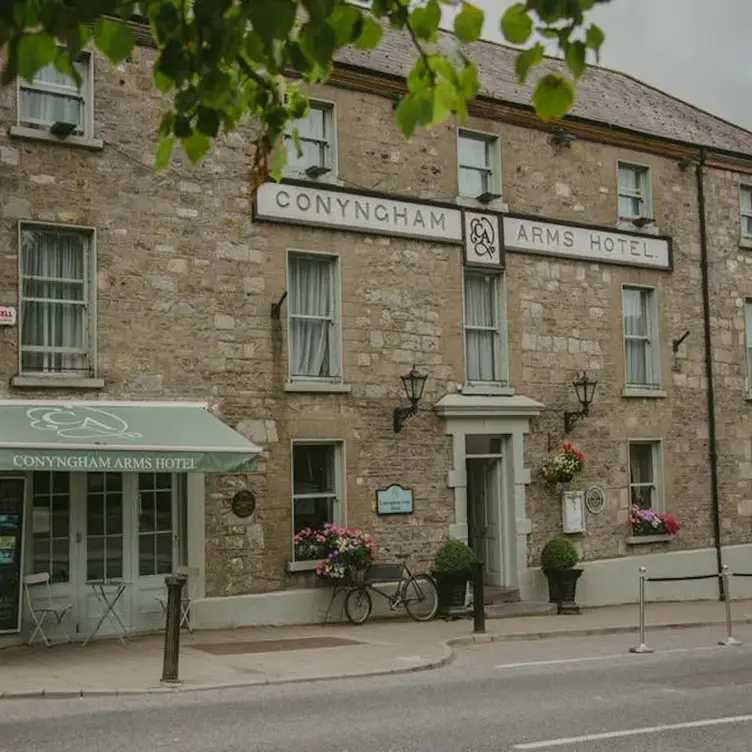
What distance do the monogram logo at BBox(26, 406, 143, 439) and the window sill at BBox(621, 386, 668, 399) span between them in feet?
31.6

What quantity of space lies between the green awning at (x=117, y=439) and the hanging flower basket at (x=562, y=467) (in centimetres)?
613

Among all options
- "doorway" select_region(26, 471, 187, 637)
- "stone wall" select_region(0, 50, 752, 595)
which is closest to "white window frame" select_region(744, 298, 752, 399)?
"stone wall" select_region(0, 50, 752, 595)

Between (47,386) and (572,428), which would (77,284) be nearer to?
(47,386)

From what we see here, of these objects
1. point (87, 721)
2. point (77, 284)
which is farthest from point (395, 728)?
point (77, 284)

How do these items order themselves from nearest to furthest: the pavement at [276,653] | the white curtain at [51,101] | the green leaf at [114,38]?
1. the green leaf at [114,38]
2. the pavement at [276,653]
3. the white curtain at [51,101]

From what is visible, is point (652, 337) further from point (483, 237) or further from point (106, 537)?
point (106, 537)

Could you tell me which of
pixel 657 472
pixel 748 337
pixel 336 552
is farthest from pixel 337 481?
pixel 748 337

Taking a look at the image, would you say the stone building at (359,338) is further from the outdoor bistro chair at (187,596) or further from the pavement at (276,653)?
the pavement at (276,653)

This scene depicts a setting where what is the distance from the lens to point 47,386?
48.6 feet

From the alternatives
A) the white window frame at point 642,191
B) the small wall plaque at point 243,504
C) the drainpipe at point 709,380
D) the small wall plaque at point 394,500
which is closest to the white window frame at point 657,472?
the drainpipe at point 709,380

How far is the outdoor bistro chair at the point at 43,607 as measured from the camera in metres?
14.2

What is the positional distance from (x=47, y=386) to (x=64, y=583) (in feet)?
8.16

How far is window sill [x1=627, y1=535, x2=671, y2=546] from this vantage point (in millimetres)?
20359

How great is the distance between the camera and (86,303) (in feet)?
50.7
